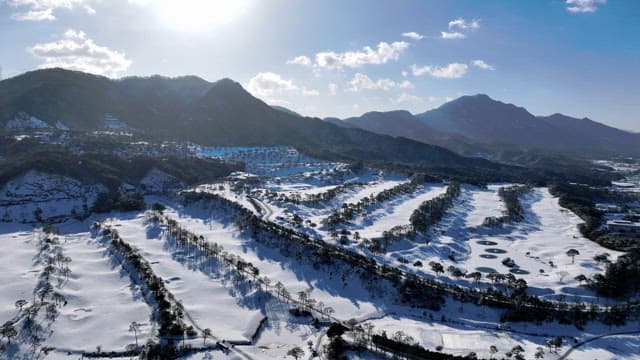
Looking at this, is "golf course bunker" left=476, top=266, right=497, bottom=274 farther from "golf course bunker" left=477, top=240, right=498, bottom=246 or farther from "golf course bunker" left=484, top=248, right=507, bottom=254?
"golf course bunker" left=477, top=240, right=498, bottom=246

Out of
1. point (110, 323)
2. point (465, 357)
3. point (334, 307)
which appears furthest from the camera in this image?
point (334, 307)

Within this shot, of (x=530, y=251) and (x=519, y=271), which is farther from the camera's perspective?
(x=530, y=251)

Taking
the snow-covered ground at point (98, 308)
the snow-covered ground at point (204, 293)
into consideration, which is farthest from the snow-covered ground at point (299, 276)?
the snow-covered ground at point (98, 308)

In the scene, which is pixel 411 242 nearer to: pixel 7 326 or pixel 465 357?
pixel 465 357

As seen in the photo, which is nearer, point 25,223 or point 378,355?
point 378,355

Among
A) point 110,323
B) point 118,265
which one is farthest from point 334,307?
point 118,265

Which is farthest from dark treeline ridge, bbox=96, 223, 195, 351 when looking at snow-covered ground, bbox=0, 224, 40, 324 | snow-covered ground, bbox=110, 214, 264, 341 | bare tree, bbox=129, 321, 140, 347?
snow-covered ground, bbox=0, 224, 40, 324

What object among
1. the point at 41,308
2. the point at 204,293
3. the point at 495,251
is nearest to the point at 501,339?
the point at 495,251

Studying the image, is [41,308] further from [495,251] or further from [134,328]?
[495,251]

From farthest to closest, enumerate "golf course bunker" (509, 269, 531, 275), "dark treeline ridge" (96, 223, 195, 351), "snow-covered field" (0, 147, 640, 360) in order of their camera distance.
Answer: "golf course bunker" (509, 269, 531, 275) < "snow-covered field" (0, 147, 640, 360) < "dark treeline ridge" (96, 223, 195, 351)
